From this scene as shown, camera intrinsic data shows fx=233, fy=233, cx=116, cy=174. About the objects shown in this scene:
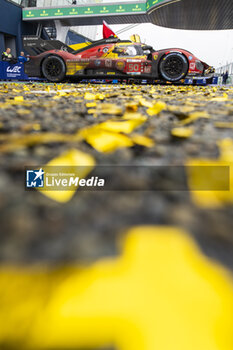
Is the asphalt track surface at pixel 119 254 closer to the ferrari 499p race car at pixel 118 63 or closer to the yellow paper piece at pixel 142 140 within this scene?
the yellow paper piece at pixel 142 140

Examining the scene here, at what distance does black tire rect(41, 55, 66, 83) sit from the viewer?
679 cm

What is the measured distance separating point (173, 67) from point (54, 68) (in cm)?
350

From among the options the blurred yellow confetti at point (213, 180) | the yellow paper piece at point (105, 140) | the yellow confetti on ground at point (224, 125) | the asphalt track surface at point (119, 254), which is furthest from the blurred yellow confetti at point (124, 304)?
the yellow confetti on ground at point (224, 125)

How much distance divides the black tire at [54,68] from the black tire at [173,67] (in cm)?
287

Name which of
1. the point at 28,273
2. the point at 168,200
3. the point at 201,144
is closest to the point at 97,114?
the point at 201,144

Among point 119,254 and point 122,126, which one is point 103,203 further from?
point 122,126

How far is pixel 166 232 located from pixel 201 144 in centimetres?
48

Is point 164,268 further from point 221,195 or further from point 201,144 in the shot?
point 201,144

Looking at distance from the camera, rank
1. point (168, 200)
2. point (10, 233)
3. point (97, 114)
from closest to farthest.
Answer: point (10, 233)
point (168, 200)
point (97, 114)

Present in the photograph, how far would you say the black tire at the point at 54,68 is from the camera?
6.79 metres

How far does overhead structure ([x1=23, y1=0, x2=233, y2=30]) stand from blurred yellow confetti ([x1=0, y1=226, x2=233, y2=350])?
53.9 ft

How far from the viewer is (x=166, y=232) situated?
400mm

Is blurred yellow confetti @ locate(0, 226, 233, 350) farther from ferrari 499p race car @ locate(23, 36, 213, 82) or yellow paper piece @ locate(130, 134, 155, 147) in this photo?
ferrari 499p race car @ locate(23, 36, 213, 82)

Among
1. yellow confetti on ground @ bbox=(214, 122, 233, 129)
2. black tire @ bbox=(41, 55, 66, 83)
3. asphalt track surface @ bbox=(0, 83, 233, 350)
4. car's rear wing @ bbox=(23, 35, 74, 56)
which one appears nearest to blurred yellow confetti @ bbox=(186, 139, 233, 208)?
asphalt track surface @ bbox=(0, 83, 233, 350)
